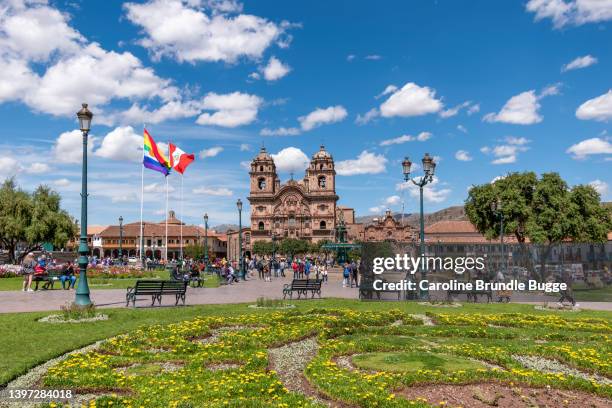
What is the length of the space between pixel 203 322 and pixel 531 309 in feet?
38.8

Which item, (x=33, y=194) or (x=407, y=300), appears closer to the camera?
(x=407, y=300)

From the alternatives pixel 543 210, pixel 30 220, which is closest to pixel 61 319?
pixel 30 220

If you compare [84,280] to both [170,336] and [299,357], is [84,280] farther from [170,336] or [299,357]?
[299,357]

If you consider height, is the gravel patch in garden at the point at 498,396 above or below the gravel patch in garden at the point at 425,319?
above

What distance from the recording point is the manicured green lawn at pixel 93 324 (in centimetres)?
951

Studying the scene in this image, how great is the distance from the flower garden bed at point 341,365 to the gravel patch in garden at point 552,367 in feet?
0.15

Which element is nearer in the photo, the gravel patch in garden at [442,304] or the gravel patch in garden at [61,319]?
the gravel patch in garden at [61,319]

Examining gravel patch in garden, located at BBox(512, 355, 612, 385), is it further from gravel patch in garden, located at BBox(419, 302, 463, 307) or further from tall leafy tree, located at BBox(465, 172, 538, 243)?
tall leafy tree, located at BBox(465, 172, 538, 243)

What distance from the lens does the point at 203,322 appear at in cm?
1345

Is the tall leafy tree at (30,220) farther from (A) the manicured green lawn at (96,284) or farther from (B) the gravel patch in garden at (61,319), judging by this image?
(B) the gravel patch in garden at (61,319)

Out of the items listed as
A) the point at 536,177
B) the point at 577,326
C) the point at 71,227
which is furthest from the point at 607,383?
the point at 71,227

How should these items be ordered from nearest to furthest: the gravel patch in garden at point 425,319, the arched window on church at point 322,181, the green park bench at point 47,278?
1. the gravel patch in garden at point 425,319
2. the green park bench at point 47,278
3. the arched window on church at point 322,181

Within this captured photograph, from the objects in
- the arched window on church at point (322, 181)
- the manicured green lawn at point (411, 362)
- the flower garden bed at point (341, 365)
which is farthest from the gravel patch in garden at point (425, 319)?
the arched window on church at point (322, 181)

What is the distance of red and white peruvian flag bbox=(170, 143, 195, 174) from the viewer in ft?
148
